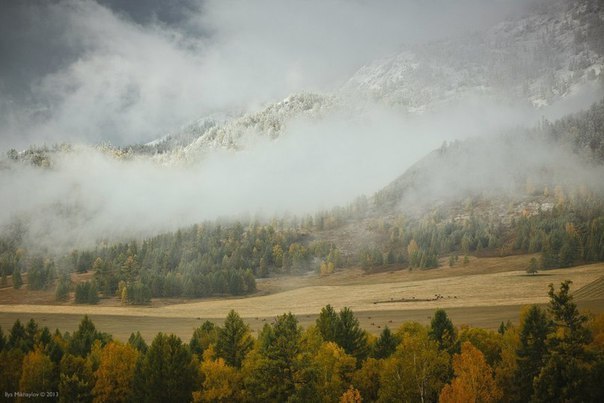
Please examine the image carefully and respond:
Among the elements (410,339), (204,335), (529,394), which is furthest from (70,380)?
(529,394)

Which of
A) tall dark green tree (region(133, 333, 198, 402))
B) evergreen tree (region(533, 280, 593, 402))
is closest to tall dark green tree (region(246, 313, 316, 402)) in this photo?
tall dark green tree (region(133, 333, 198, 402))

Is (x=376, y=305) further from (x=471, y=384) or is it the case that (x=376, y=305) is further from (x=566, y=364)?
(x=566, y=364)

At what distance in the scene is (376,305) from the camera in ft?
477

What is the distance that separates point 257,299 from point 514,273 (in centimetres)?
10350

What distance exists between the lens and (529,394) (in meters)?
51.0

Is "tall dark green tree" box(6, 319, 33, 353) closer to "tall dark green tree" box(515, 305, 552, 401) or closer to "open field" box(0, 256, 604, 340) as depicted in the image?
"open field" box(0, 256, 604, 340)

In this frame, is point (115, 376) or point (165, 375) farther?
point (115, 376)

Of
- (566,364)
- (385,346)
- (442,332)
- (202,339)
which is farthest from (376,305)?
(566,364)

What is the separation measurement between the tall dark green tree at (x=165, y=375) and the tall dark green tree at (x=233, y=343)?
7.68 metres

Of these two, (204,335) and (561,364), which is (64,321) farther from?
(561,364)

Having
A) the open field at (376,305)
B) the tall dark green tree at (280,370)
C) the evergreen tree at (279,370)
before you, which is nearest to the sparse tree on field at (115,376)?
the evergreen tree at (279,370)

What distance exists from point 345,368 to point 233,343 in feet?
58.1

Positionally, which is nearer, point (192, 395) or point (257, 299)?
point (192, 395)

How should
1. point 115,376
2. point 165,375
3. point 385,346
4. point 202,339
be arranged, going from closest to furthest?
1. point 165,375
2. point 115,376
3. point 385,346
4. point 202,339
